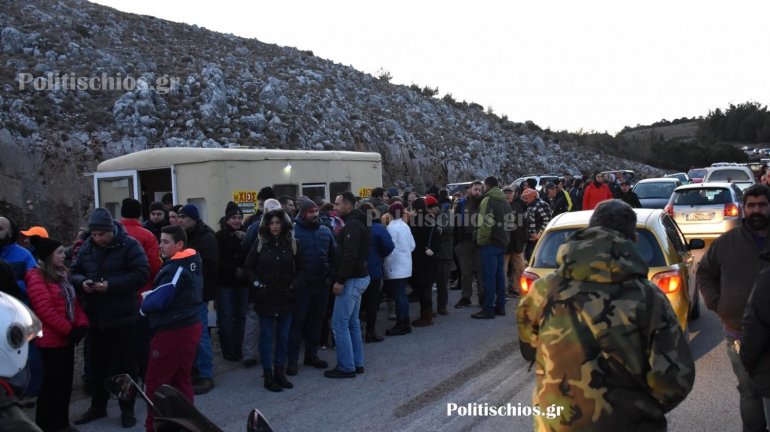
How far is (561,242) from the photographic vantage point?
270 inches

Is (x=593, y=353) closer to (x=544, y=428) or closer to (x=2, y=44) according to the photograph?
(x=544, y=428)

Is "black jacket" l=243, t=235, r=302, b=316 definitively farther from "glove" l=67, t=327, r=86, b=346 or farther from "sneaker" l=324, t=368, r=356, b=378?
"glove" l=67, t=327, r=86, b=346

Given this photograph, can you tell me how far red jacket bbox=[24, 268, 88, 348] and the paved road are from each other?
96 cm

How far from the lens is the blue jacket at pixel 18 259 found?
19.2 ft

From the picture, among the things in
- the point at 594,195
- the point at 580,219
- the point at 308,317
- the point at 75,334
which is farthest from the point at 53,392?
the point at 594,195

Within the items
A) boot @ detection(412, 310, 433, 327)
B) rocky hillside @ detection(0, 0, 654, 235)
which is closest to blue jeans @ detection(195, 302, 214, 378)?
boot @ detection(412, 310, 433, 327)

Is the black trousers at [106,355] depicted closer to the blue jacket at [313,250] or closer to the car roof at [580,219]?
the blue jacket at [313,250]

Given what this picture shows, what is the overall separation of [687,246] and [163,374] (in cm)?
656

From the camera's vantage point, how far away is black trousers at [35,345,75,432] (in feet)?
18.2

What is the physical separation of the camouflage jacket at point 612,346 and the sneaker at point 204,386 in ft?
15.9

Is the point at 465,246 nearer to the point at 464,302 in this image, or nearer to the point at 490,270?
the point at 464,302

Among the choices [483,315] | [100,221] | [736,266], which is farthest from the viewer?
[483,315]

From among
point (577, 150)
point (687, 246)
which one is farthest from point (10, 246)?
point (577, 150)

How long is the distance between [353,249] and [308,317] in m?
1.02
